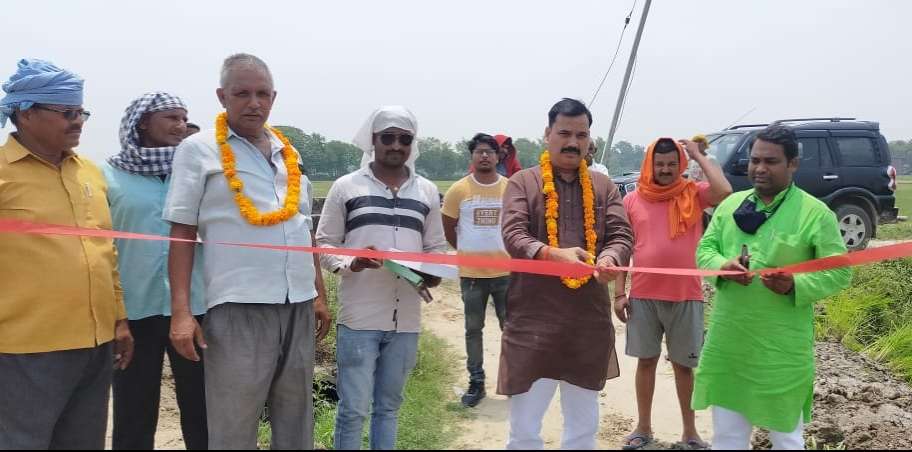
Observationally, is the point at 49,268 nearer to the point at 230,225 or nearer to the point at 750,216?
the point at 230,225

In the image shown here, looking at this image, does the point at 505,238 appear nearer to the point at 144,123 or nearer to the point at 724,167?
the point at 144,123

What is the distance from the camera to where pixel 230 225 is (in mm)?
2283

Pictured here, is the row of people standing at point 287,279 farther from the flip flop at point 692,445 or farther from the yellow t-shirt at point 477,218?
the yellow t-shirt at point 477,218

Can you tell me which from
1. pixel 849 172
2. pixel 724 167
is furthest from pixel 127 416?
pixel 849 172

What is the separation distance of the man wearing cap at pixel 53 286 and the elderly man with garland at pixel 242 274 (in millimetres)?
438

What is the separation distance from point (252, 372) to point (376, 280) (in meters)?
0.77

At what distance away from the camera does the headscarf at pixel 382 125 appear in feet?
9.45

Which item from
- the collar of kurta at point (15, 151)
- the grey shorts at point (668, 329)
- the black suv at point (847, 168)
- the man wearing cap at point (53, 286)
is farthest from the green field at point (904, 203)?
the collar of kurta at point (15, 151)

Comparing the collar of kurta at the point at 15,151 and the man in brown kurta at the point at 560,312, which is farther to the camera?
the man in brown kurta at the point at 560,312

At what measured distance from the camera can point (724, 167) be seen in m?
9.48

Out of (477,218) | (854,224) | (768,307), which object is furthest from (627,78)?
(768,307)

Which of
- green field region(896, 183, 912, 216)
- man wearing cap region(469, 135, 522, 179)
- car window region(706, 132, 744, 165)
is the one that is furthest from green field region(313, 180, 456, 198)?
green field region(896, 183, 912, 216)

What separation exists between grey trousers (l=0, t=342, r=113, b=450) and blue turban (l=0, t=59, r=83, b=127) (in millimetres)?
969

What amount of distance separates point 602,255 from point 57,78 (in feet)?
7.55
